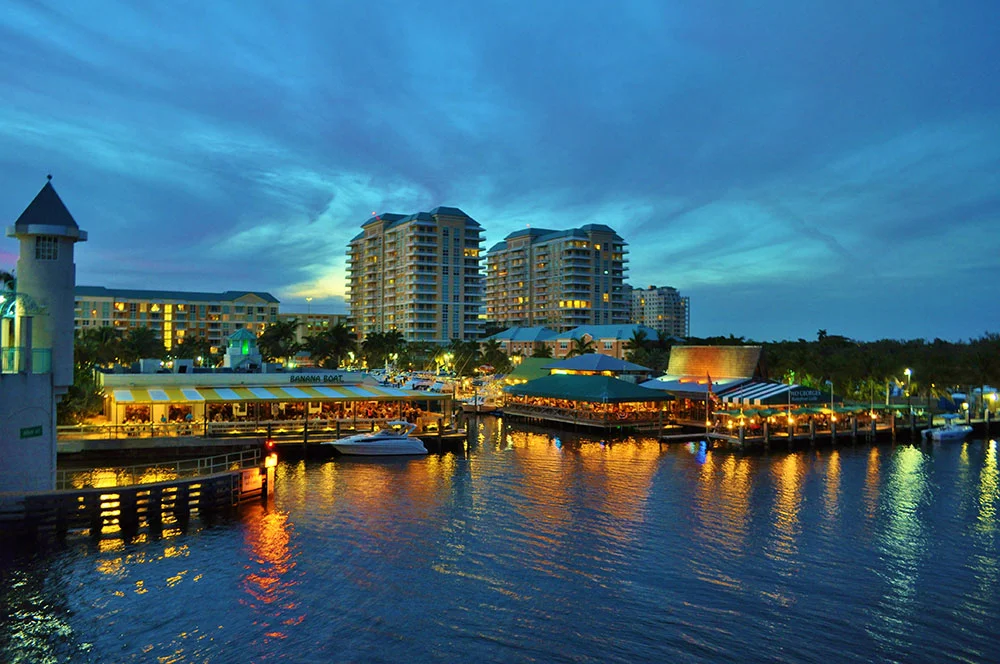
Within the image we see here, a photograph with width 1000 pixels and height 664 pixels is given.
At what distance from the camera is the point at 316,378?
69.6m

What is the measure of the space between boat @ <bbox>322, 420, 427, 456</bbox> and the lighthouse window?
26.7m

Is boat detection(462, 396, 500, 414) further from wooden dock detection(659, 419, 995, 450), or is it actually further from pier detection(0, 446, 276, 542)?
pier detection(0, 446, 276, 542)

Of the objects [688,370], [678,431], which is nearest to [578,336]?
[688,370]

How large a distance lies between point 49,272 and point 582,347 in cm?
10126

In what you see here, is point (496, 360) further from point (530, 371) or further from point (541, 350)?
point (530, 371)

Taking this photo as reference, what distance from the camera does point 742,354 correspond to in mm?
79250

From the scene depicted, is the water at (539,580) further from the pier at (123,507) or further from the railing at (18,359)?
the railing at (18,359)

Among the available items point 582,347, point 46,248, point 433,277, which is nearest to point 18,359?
point 46,248

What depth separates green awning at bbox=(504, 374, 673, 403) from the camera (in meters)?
74.1

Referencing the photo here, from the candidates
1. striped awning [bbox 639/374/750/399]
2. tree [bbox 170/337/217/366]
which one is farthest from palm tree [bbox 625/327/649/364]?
tree [bbox 170/337/217/366]

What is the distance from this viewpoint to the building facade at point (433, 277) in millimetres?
182250

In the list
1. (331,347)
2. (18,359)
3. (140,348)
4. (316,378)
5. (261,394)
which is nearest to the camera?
(18,359)

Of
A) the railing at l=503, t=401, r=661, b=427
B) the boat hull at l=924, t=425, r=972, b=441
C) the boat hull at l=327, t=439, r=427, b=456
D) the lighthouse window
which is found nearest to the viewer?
the lighthouse window

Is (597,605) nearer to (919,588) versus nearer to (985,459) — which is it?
(919,588)
